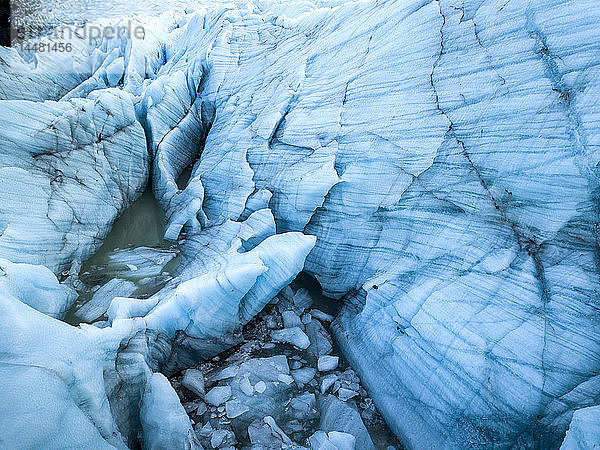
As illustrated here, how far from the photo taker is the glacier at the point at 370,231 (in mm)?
2182

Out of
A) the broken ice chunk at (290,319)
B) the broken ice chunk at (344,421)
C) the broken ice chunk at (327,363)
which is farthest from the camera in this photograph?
the broken ice chunk at (290,319)

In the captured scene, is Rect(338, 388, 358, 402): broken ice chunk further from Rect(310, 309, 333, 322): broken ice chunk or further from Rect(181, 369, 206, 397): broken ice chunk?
Rect(181, 369, 206, 397): broken ice chunk

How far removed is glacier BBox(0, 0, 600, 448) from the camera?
7.16 feet

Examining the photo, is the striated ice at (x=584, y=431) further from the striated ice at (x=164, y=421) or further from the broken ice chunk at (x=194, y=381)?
the broken ice chunk at (x=194, y=381)

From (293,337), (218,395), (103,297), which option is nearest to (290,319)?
(293,337)

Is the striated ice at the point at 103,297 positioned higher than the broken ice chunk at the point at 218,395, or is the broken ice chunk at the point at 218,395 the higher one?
the striated ice at the point at 103,297

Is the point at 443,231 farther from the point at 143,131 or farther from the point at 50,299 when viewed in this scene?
the point at 143,131

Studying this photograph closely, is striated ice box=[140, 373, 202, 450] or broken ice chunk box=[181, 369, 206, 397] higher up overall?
striated ice box=[140, 373, 202, 450]

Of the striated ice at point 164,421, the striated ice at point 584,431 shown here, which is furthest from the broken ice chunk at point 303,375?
the striated ice at point 584,431

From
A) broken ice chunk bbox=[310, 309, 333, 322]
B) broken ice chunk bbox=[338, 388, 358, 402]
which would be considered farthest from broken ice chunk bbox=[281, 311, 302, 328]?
broken ice chunk bbox=[338, 388, 358, 402]

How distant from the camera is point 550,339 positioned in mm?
2256

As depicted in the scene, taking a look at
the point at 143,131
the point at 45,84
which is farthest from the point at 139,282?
the point at 45,84

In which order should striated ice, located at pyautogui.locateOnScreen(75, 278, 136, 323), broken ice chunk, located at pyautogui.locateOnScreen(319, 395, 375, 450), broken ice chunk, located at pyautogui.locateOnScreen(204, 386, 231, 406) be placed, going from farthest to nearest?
1. striated ice, located at pyautogui.locateOnScreen(75, 278, 136, 323)
2. broken ice chunk, located at pyautogui.locateOnScreen(204, 386, 231, 406)
3. broken ice chunk, located at pyautogui.locateOnScreen(319, 395, 375, 450)

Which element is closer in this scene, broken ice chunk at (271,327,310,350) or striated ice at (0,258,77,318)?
striated ice at (0,258,77,318)
